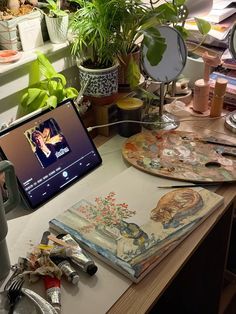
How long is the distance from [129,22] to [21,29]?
32 cm

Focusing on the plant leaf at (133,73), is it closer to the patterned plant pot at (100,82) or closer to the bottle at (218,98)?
the patterned plant pot at (100,82)

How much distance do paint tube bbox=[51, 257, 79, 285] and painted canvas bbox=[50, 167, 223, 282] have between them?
0.07 meters

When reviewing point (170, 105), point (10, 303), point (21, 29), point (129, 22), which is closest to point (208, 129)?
point (170, 105)

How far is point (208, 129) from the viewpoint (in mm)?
→ 1438

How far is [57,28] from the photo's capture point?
4.30 ft

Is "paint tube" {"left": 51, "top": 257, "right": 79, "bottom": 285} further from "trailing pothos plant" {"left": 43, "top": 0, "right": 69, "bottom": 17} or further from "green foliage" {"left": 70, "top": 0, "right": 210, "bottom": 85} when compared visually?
"trailing pothos plant" {"left": 43, "top": 0, "right": 69, "bottom": 17}

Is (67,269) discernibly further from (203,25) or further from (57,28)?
(203,25)

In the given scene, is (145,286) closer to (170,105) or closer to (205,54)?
(170,105)

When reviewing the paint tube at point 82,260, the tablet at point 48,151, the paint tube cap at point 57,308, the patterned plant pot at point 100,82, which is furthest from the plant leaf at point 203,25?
the paint tube cap at point 57,308

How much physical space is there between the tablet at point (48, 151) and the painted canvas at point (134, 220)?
0.37ft

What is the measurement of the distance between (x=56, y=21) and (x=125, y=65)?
0.87 ft

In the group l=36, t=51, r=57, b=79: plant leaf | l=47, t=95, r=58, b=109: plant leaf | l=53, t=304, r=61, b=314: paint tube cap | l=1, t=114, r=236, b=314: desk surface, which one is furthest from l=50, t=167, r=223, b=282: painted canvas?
l=36, t=51, r=57, b=79: plant leaf

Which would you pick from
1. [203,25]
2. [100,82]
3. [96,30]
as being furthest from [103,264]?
[203,25]

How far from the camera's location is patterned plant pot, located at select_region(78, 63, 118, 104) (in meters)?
1.32
